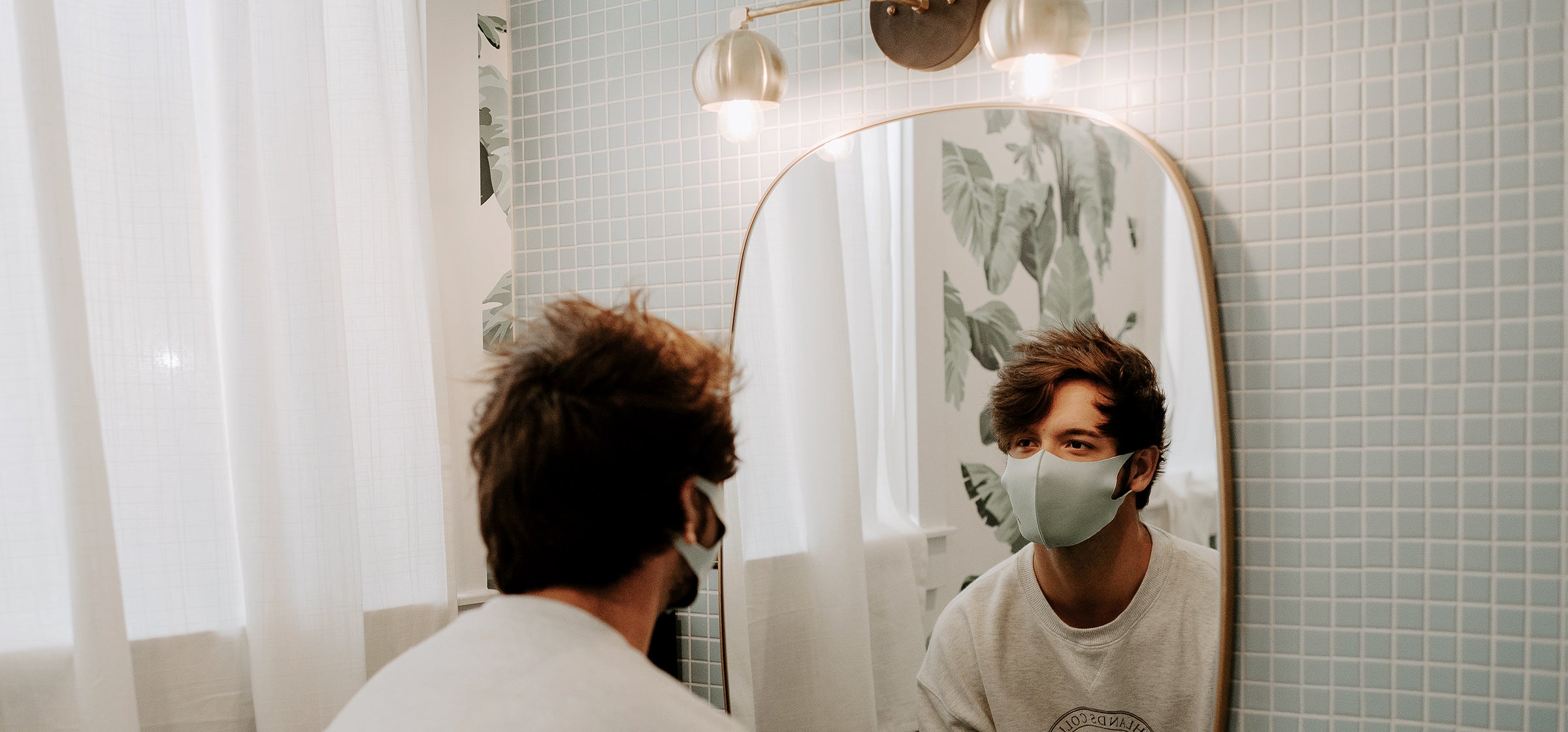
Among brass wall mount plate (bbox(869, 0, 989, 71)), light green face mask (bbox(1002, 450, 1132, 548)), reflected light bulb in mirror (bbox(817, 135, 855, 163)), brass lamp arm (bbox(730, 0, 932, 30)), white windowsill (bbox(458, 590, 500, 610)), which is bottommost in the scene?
white windowsill (bbox(458, 590, 500, 610))

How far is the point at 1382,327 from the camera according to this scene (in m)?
1.12

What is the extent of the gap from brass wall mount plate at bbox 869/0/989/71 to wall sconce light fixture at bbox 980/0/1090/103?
0.11 meters

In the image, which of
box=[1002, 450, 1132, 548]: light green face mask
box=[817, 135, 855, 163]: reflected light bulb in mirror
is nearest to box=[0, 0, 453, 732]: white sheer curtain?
box=[817, 135, 855, 163]: reflected light bulb in mirror

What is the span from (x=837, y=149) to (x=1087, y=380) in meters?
0.43

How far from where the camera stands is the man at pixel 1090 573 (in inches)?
46.4

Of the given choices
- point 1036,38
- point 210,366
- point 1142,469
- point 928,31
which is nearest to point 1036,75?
point 1036,38

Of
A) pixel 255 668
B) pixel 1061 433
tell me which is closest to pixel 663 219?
pixel 1061 433

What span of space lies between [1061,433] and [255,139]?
3.25ft

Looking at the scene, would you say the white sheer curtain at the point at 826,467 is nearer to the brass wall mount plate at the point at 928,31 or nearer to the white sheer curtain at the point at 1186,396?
the brass wall mount plate at the point at 928,31

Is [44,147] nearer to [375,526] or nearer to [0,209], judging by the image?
[0,209]

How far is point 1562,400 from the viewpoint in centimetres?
106

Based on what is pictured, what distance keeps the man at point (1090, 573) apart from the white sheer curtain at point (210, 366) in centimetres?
75

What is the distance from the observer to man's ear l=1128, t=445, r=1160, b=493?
1.18m

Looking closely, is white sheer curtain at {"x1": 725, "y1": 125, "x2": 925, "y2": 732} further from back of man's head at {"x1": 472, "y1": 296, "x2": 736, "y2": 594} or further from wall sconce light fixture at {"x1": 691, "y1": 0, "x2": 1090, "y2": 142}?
back of man's head at {"x1": 472, "y1": 296, "x2": 736, "y2": 594}
